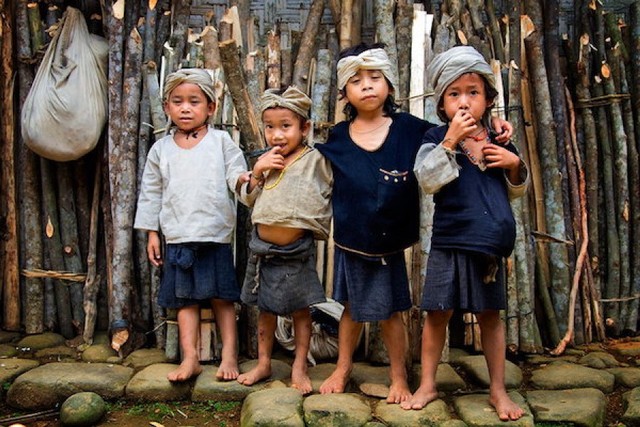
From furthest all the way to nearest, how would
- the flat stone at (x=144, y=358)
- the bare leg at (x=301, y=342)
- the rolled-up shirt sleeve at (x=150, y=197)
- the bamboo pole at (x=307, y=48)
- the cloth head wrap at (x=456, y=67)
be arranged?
1. the bamboo pole at (x=307, y=48)
2. the flat stone at (x=144, y=358)
3. the rolled-up shirt sleeve at (x=150, y=197)
4. the bare leg at (x=301, y=342)
5. the cloth head wrap at (x=456, y=67)

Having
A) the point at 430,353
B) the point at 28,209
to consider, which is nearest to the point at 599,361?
the point at 430,353

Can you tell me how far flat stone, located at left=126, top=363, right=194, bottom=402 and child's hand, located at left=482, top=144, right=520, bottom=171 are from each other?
1.78 meters

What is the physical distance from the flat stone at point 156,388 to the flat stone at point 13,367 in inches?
24.7

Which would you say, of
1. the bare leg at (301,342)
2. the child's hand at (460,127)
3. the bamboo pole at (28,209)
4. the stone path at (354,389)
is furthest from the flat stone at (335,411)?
the bamboo pole at (28,209)

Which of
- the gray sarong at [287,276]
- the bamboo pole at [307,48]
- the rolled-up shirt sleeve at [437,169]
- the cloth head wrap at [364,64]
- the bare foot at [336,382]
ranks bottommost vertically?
the bare foot at [336,382]

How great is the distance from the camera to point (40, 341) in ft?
13.1

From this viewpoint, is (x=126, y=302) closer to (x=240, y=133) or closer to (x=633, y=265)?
(x=240, y=133)

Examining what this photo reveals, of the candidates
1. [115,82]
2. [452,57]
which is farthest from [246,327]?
[452,57]

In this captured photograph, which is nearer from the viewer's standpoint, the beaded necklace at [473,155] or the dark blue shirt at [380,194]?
the beaded necklace at [473,155]

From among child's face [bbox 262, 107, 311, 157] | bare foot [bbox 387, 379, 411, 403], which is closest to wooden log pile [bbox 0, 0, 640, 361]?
child's face [bbox 262, 107, 311, 157]

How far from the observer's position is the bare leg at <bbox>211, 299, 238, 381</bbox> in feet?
11.0

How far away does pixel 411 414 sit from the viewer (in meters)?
2.87

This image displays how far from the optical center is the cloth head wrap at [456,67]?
2.79m

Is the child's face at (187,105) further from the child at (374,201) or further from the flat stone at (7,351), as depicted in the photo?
the flat stone at (7,351)
